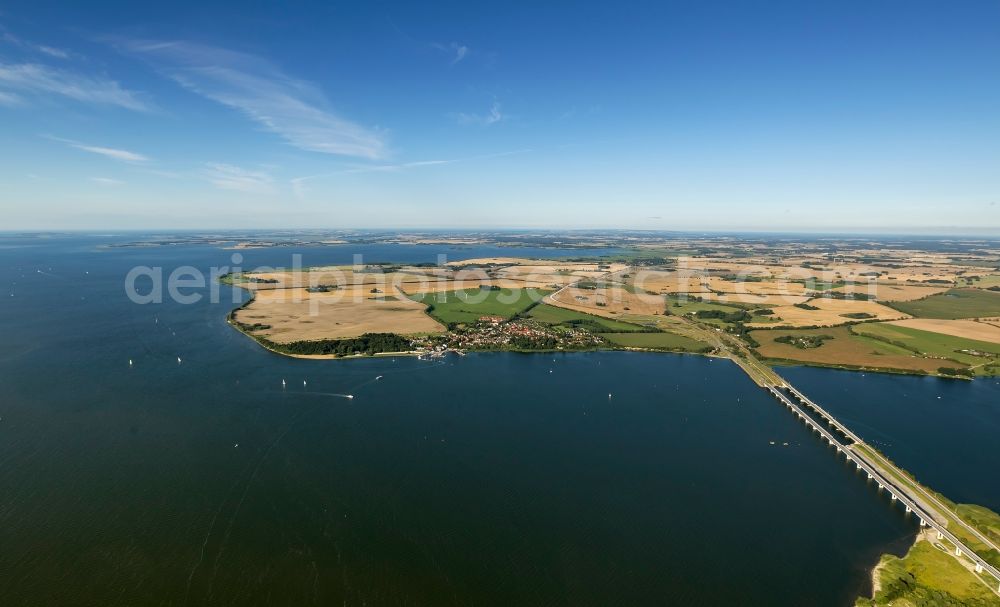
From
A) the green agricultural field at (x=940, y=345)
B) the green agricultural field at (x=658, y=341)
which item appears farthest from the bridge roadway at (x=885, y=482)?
the green agricultural field at (x=940, y=345)

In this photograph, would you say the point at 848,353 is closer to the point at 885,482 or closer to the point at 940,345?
the point at 940,345

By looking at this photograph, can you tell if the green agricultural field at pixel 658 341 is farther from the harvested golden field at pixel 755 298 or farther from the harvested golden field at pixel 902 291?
the harvested golden field at pixel 902 291

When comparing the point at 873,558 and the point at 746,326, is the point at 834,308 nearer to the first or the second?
the point at 746,326

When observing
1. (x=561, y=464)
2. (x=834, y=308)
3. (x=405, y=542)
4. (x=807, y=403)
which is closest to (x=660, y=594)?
(x=561, y=464)

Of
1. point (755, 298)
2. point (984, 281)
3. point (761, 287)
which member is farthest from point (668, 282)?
point (984, 281)

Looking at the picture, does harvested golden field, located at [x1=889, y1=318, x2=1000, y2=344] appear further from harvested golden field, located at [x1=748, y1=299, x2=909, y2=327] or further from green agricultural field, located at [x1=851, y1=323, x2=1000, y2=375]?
harvested golden field, located at [x1=748, y1=299, x2=909, y2=327]

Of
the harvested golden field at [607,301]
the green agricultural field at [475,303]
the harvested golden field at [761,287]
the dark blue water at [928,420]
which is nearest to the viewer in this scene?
the dark blue water at [928,420]
